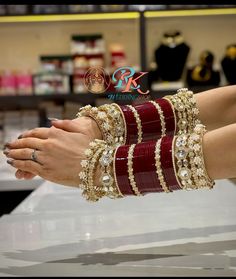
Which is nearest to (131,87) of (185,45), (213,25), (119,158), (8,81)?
(119,158)

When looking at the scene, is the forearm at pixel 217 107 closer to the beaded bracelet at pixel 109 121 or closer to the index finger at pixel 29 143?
the beaded bracelet at pixel 109 121

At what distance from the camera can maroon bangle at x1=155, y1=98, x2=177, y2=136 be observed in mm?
677

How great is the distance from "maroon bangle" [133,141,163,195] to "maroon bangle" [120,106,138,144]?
0.36 feet

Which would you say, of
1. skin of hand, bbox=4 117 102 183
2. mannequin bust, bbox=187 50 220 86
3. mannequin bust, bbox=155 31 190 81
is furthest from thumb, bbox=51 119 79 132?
mannequin bust, bbox=155 31 190 81

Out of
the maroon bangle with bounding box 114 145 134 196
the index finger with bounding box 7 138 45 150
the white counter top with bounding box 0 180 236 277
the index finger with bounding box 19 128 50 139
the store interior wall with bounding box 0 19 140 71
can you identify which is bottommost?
the white counter top with bounding box 0 180 236 277

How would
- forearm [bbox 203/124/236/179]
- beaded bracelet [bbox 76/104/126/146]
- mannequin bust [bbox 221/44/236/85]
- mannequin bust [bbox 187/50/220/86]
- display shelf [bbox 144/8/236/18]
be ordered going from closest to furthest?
forearm [bbox 203/124/236/179], beaded bracelet [bbox 76/104/126/146], display shelf [bbox 144/8/236/18], mannequin bust [bbox 187/50/220/86], mannequin bust [bbox 221/44/236/85]

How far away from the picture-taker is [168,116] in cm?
68

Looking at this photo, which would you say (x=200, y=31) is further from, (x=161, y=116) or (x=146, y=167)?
(x=146, y=167)

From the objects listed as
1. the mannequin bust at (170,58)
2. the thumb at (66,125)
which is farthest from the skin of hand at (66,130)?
the mannequin bust at (170,58)

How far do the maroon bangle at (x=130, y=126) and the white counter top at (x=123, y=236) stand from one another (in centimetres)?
12

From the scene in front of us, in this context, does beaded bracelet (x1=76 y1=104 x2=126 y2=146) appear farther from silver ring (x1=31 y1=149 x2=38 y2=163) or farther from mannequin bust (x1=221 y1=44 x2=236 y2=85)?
mannequin bust (x1=221 y1=44 x2=236 y2=85)

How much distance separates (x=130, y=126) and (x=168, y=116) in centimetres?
5

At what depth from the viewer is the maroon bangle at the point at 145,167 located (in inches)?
21.4

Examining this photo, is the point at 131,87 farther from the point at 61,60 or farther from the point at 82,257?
the point at 61,60
